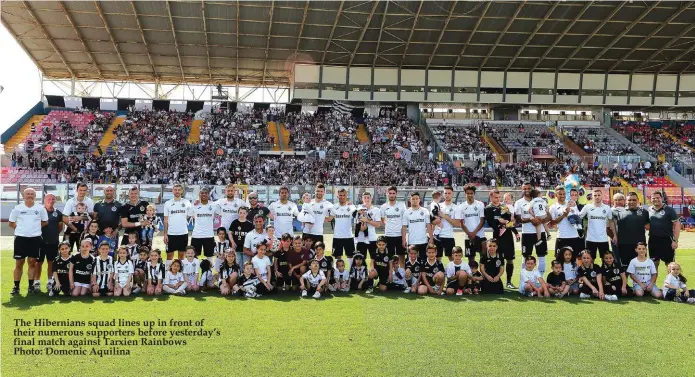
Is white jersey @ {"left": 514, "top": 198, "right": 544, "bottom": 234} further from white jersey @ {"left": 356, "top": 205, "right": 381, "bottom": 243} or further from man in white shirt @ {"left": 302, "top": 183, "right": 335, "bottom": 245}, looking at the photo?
man in white shirt @ {"left": 302, "top": 183, "right": 335, "bottom": 245}

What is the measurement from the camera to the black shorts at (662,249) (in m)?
9.89

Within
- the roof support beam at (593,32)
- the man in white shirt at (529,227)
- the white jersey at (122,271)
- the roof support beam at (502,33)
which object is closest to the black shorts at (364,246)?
the man in white shirt at (529,227)

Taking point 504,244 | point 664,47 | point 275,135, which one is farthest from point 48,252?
point 664,47

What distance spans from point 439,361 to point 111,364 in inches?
132

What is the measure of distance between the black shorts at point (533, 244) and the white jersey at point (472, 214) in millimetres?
857

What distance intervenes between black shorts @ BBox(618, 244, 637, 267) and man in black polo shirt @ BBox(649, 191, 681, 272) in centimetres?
35

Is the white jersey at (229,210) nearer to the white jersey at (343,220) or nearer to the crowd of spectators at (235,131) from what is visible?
the white jersey at (343,220)

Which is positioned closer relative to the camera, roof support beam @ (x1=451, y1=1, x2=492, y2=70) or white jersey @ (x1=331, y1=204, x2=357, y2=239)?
white jersey @ (x1=331, y1=204, x2=357, y2=239)

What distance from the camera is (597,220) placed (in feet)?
33.0

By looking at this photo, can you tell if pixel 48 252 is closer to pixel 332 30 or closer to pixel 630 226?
pixel 630 226

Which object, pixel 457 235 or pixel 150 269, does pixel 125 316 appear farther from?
pixel 457 235

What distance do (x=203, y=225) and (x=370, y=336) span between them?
4.84m

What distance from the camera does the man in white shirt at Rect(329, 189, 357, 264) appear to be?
10.7 m

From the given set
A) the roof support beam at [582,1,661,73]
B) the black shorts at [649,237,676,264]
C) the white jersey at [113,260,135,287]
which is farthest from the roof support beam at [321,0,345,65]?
the white jersey at [113,260,135,287]
